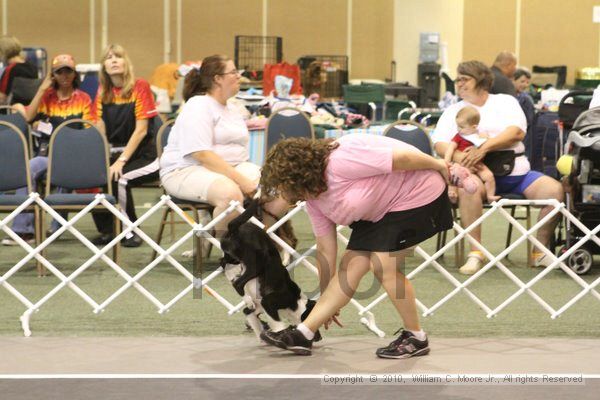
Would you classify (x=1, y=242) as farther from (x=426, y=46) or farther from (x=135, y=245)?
(x=426, y=46)

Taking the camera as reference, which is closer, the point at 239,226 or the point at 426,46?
the point at 239,226

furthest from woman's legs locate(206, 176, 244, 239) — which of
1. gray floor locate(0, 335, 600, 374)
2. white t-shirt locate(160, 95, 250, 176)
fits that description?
gray floor locate(0, 335, 600, 374)

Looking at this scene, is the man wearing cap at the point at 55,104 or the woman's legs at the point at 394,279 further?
the man wearing cap at the point at 55,104

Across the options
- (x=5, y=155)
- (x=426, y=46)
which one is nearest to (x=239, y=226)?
(x=5, y=155)

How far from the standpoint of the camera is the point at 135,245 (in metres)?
6.05

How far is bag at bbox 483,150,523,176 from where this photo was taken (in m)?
5.25

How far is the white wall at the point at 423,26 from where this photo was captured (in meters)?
12.7

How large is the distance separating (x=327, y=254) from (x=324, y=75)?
325 inches

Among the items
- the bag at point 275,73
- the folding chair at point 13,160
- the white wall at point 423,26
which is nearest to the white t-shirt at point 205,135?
the folding chair at point 13,160

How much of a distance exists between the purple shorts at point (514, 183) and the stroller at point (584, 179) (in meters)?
0.16

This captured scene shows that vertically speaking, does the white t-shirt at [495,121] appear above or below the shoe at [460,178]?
above

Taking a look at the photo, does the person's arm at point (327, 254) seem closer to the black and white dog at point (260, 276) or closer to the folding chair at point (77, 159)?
the black and white dog at point (260, 276)

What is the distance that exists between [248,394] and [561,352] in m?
1.22

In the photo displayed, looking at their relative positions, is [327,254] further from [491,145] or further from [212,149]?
[491,145]
